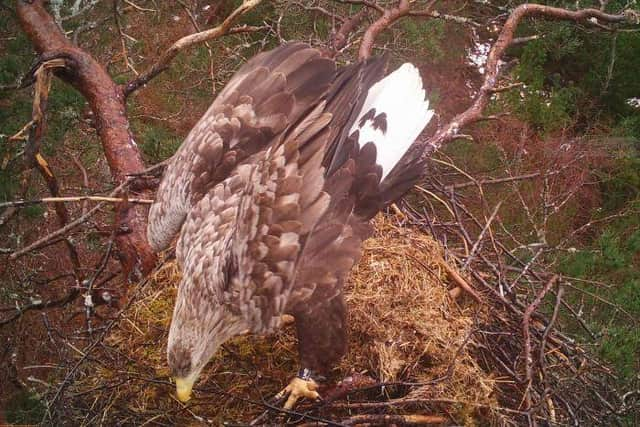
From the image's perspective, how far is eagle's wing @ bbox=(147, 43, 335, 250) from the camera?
2.98m

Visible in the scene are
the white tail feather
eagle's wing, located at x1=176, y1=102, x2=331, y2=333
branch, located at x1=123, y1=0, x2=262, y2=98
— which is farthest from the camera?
branch, located at x1=123, y1=0, x2=262, y2=98

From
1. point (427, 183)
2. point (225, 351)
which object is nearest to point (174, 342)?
point (225, 351)

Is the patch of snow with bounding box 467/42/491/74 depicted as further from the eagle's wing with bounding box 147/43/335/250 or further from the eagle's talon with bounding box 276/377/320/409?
the eagle's talon with bounding box 276/377/320/409

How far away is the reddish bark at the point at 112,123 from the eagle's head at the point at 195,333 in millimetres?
914

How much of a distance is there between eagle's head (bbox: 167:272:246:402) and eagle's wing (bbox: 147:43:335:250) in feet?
2.04

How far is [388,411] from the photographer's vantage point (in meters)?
2.80

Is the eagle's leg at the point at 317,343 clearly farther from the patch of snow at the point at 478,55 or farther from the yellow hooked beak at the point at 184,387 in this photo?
the patch of snow at the point at 478,55

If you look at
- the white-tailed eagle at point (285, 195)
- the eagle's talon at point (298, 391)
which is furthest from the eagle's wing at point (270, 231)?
the eagle's talon at point (298, 391)

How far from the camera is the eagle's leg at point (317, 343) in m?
2.81

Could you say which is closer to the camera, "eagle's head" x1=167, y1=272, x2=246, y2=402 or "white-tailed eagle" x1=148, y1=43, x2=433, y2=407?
"white-tailed eagle" x1=148, y1=43, x2=433, y2=407

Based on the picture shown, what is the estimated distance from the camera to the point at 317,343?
2820 millimetres

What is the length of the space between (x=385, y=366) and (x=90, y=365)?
1455 mm

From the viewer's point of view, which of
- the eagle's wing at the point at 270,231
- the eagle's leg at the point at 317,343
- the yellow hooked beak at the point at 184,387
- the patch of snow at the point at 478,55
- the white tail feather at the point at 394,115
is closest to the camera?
the eagle's wing at the point at 270,231

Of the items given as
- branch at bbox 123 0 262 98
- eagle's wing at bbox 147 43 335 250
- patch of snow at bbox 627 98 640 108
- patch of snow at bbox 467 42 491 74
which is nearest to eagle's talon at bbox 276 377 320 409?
eagle's wing at bbox 147 43 335 250
